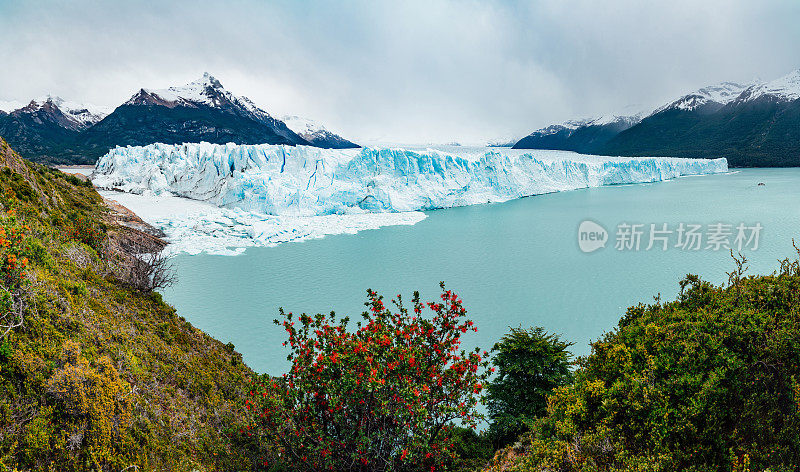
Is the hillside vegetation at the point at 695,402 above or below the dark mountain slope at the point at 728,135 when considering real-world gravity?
below

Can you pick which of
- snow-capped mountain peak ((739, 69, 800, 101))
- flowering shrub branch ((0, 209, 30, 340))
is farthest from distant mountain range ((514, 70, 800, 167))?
flowering shrub branch ((0, 209, 30, 340))

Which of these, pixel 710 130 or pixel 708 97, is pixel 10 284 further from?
pixel 708 97

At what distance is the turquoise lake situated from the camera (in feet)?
32.8

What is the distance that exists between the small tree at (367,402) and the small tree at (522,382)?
6.77ft

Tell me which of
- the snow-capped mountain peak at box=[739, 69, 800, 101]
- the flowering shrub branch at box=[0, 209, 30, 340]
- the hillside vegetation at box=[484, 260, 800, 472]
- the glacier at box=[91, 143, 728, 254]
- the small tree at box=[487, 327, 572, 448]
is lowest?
the small tree at box=[487, 327, 572, 448]

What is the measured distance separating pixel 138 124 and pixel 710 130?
453 feet

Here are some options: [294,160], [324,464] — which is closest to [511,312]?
[324,464]

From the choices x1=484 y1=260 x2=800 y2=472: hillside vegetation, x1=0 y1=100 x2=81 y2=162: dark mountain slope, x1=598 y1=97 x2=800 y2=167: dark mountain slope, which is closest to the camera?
x1=484 y1=260 x2=800 y2=472: hillside vegetation

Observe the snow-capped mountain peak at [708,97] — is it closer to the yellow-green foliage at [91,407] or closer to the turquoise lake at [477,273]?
the turquoise lake at [477,273]

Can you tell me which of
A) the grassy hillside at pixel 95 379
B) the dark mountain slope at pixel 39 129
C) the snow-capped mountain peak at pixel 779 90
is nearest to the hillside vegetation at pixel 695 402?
the grassy hillside at pixel 95 379

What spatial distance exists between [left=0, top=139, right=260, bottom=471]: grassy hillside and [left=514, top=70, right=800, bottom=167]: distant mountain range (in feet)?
300

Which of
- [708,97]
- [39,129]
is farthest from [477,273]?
[708,97]

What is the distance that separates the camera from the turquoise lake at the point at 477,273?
32.8 ft

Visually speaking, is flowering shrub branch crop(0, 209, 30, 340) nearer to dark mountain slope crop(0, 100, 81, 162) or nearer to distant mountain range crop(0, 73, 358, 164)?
distant mountain range crop(0, 73, 358, 164)
